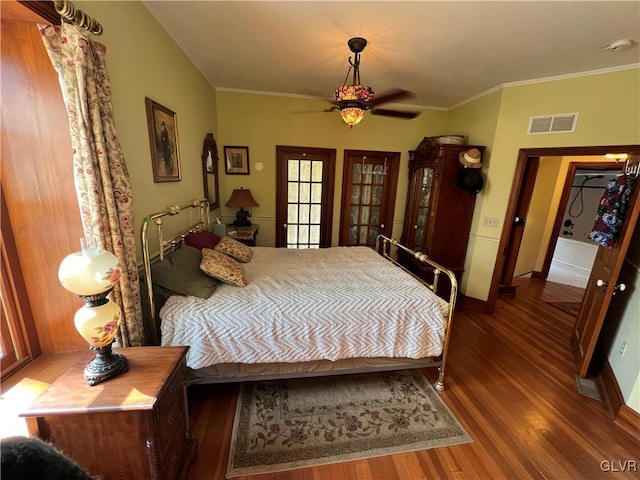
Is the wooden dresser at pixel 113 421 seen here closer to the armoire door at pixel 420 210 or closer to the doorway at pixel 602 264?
the doorway at pixel 602 264

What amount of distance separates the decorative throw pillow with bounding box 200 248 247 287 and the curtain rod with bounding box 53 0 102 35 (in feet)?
4.62

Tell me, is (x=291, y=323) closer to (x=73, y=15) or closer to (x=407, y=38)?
(x=73, y=15)

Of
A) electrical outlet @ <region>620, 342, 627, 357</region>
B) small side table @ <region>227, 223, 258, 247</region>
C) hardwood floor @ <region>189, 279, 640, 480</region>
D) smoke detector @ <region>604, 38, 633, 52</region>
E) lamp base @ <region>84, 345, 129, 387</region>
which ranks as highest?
smoke detector @ <region>604, 38, 633, 52</region>

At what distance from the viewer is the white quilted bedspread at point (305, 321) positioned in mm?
1668

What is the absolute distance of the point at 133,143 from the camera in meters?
1.78

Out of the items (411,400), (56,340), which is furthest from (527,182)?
(56,340)

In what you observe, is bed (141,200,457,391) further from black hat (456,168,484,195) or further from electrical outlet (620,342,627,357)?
black hat (456,168,484,195)

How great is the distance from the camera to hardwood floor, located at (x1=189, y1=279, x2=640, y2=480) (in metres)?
1.52

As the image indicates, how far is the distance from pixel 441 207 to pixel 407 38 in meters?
2.08

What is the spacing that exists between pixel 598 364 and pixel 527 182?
2486 millimetres

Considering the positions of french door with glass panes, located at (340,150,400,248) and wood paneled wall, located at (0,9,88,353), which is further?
french door with glass panes, located at (340,150,400,248)

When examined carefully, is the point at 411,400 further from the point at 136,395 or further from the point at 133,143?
the point at 133,143

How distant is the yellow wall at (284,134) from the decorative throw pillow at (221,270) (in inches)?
85.5

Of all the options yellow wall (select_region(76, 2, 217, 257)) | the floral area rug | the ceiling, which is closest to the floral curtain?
yellow wall (select_region(76, 2, 217, 257))
